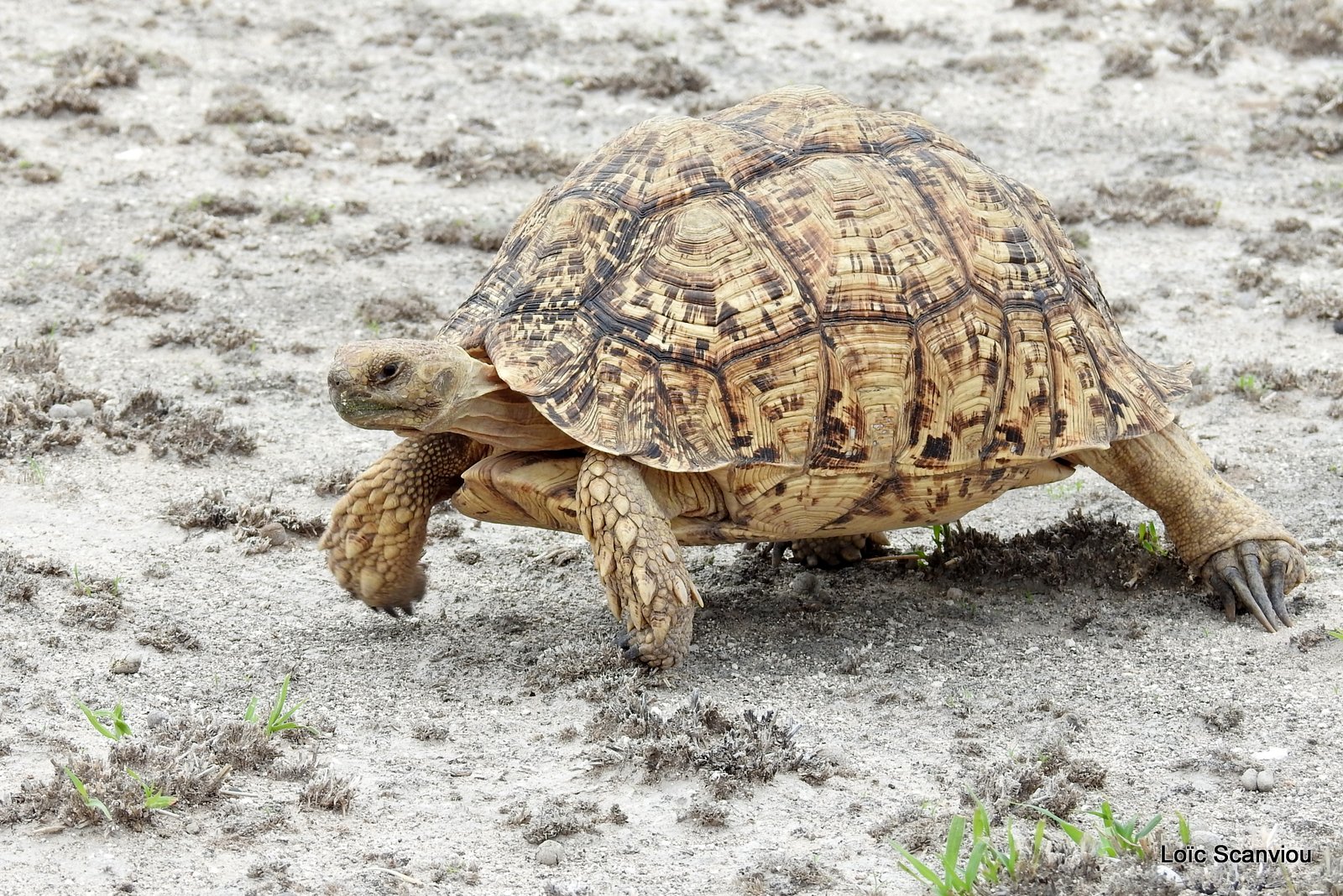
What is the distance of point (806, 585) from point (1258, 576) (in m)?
1.62

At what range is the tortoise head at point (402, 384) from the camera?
4590 millimetres

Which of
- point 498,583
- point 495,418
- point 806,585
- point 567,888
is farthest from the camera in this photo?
point 498,583

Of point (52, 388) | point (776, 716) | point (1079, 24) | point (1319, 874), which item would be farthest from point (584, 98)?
point (1319, 874)

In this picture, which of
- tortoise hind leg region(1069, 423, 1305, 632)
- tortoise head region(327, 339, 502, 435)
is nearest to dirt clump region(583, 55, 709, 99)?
tortoise hind leg region(1069, 423, 1305, 632)

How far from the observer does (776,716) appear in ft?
14.7

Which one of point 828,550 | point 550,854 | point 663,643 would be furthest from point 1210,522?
point 550,854

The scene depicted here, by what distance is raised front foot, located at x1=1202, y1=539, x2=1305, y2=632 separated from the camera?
17.1 ft

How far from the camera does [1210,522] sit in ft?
17.7

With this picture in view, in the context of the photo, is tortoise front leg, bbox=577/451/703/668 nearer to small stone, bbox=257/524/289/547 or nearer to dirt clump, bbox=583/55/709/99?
small stone, bbox=257/524/289/547

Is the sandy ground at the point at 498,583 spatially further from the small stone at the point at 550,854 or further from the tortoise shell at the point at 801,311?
the tortoise shell at the point at 801,311

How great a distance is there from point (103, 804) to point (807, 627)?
253 cm

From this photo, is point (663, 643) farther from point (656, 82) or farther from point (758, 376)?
point (656, 82)

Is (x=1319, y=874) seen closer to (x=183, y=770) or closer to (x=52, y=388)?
(x=183, y=770)

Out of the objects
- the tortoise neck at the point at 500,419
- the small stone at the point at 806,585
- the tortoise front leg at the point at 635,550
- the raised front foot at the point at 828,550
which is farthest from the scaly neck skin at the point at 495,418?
the raised front foot at the point at 828,550
